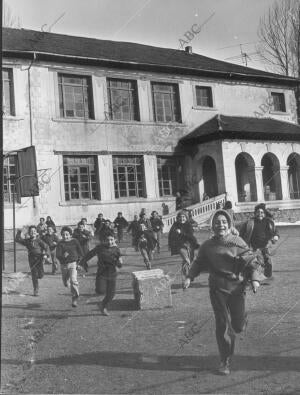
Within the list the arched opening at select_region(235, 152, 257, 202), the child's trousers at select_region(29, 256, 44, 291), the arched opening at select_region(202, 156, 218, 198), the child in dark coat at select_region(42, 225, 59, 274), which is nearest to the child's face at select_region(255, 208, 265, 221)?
the child's trousers at select_region(29, 256, 44, 291)

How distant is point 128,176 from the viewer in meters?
24.6

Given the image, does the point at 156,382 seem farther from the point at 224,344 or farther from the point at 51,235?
the point at 51,235

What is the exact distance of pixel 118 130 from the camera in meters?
24.2

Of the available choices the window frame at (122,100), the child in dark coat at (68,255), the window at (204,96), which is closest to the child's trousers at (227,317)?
the child in dark coat at (68,255)

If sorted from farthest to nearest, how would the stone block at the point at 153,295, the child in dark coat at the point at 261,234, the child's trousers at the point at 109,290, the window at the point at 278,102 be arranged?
the window at the point at 278,102
the child in dark coat at the point at 261,234
the stone block at the point at 153,295
the child's trousers at the point at 109,290

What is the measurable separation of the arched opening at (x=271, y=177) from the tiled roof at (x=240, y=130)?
1.23 m

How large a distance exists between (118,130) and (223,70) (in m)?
7.20

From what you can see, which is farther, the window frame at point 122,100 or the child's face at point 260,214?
the window frame at point 122,100

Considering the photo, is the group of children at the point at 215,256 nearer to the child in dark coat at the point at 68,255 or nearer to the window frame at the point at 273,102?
the child in dark coat at the point at 68,255

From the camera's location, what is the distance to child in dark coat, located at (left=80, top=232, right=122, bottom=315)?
891 cm

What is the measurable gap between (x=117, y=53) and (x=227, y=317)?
21839mm

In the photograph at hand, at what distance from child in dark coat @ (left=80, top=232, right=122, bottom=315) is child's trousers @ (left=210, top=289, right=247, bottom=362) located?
10.9 ft

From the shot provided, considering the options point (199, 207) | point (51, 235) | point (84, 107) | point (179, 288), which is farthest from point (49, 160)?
point (179, 288)

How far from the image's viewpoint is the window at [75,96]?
76.5 ft
